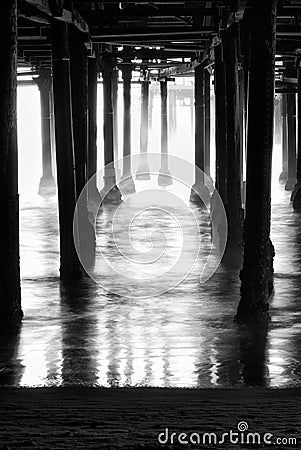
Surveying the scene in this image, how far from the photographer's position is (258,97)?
831 cm

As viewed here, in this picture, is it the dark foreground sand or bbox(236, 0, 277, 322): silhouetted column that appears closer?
the dark foreground sand

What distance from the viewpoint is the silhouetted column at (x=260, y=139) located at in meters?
8.30

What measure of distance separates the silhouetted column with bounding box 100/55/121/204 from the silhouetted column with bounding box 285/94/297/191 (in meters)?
4.05

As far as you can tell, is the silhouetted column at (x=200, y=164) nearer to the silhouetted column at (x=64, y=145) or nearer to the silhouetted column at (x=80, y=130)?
the silhouetted column at (x=80, y=130)

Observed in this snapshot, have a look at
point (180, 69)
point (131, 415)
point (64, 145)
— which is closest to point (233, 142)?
point (64, 145)

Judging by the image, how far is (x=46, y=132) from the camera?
24.1 metres

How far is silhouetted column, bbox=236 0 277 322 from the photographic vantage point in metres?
8.30

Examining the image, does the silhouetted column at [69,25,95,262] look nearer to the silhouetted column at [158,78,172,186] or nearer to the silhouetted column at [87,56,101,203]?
the silhouetted column at [87,56,101,203]

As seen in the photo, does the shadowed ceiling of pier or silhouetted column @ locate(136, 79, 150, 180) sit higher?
the shadowed ceiling of pier

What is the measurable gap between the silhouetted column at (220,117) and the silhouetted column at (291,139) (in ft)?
21.9

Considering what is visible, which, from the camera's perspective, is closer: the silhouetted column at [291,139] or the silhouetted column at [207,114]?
the silhouetted column at [207,114]

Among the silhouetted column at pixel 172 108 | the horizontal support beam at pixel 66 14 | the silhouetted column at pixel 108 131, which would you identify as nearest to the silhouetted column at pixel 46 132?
the silhouetted column at pixel 108 131

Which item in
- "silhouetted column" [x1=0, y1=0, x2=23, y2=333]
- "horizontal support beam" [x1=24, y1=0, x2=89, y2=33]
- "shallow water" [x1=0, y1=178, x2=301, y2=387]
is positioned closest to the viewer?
"shallow water" [x1=0, y1=178, x2=301, y2=387]

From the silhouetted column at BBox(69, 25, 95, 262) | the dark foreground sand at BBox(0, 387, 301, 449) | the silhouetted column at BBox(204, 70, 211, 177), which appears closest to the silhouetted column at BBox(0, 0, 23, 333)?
the dark foreground sand at BBox(0, 387, 301, 449)
